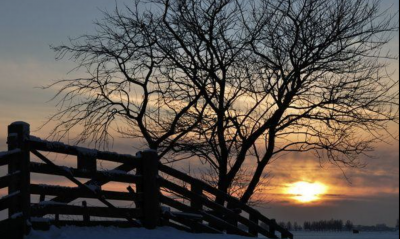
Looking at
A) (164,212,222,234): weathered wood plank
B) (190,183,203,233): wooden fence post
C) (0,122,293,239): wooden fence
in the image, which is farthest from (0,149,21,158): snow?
(190,183,203,233): wooden fence post

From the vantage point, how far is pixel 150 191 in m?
12.8

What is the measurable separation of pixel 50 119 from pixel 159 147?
3837 mm

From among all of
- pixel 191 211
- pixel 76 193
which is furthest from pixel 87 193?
pixel 191 211

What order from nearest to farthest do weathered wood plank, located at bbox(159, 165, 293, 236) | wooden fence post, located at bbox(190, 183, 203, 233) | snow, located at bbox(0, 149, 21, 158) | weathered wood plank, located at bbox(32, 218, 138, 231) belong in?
1. snow, located at bbox(0, 149, 21, 158)
2. weathered wood plank, located at bbox(32, 218, 138, 231)
3. weathered wood plank, located at bbox(159, 165, 293, 236)
4. wooden fence post, located at bbox(190, 183, 203, 233)

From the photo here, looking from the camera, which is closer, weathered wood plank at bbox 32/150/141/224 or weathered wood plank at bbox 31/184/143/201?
weathered wood plank at bbox 32/150/141/224

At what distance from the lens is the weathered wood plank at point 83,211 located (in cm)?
1058

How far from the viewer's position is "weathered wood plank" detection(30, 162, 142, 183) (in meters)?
10.6

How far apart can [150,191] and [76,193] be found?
2015 millimetres

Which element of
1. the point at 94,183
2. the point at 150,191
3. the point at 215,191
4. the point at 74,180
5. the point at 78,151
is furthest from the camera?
the point at 215,191

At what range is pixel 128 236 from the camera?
1142 cm

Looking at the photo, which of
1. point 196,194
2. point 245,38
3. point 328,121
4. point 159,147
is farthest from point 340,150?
point 196,194

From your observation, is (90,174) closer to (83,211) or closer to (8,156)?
(83,211)

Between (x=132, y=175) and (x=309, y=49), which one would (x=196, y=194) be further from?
(x=309, y=49)

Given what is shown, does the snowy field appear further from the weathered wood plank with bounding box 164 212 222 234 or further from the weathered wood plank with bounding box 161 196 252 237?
the weathered wood plank with bounding box 161 196 252 237
